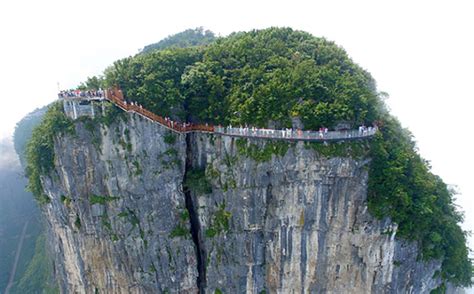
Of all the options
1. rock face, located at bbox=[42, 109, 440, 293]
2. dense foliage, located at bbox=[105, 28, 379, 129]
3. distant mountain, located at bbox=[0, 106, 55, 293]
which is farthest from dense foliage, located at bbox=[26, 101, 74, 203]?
distant mountain, located at bbox=[0, 106, 55, 293]

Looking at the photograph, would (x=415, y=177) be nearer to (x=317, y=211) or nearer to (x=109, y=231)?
(x=317, y=211)

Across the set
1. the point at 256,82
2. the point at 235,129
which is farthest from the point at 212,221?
the point at 256,82

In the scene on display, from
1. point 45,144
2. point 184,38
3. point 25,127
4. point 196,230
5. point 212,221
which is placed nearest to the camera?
point 212,221

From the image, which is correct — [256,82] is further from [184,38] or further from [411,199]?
[184,38]

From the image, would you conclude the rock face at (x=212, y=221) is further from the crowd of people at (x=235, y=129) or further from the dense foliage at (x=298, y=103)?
the dense foliage at (x=298, y=103)

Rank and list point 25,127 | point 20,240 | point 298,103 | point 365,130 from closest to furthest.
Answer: point 365,130, point 298,103, point 20,240, point 25,127

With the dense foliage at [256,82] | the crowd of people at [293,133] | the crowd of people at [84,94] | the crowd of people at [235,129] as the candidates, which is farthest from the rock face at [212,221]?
the dense foliage at [256,82]

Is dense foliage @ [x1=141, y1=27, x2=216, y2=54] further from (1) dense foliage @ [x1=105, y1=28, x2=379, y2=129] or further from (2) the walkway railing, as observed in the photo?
(2) the walkway railing
